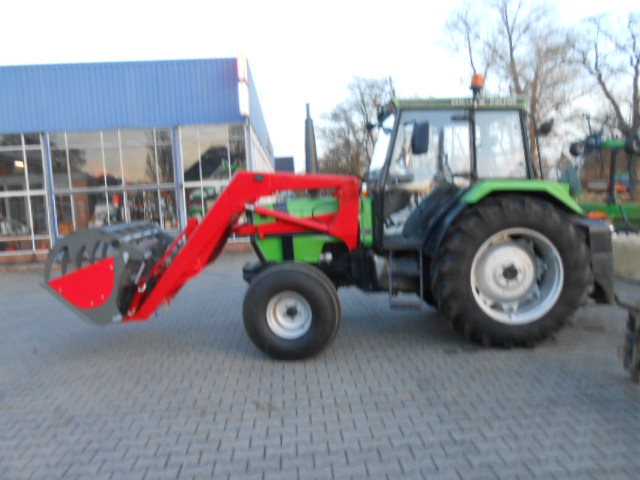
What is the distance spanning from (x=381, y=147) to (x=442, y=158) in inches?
28.1

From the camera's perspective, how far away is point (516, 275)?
211 inches

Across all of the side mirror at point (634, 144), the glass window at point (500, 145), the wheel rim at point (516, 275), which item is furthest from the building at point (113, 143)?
the wheel rim at point (516, 275)

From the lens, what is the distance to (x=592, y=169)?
37.2 feet

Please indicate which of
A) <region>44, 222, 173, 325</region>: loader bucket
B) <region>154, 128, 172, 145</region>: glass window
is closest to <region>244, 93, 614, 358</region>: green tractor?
<region>44, 222, 173, 325</region>: loader bucket

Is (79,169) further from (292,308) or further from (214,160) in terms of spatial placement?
(292,308)

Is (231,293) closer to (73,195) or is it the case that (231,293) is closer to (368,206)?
(368,206)

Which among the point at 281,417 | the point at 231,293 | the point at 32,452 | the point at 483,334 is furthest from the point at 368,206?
the point at 231,293

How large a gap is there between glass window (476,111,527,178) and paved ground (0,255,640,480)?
1832 mm

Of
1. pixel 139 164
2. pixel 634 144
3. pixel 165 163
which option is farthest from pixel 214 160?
pixel 634 144

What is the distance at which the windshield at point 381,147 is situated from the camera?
5.65 m

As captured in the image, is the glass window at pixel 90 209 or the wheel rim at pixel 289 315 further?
the glass window at pixel 90 209

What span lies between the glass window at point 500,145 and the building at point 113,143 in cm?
1072

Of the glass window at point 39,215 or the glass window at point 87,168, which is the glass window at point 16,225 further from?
the glass window at point 87,168

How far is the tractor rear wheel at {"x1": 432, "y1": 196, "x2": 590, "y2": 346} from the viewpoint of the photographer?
5.09m
